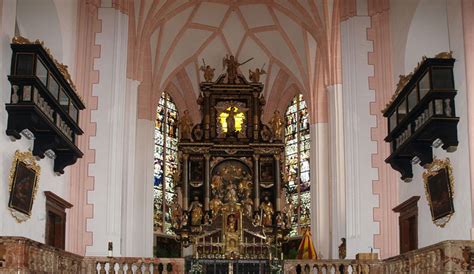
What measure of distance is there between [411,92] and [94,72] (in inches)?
319

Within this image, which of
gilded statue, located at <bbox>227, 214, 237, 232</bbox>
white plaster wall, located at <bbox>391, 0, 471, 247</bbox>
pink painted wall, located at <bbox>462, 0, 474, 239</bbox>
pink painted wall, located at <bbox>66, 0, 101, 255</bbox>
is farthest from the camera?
gilded statue, located at <bbox>227, 214, 237, 232</bbox>

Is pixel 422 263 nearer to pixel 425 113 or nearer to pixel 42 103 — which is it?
pixel 425 113

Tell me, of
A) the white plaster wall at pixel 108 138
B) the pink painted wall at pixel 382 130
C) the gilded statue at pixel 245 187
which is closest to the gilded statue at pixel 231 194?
the gilded statue at pixel 245 187

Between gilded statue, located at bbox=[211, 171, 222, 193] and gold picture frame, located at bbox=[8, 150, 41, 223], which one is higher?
gilded statue, located at bbox=[211, 171, 222, 193]

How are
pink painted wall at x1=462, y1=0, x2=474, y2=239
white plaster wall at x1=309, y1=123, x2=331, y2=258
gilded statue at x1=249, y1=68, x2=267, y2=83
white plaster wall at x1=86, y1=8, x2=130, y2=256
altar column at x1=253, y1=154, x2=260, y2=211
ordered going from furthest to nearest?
gilded statue at x1=249, y1=68, x2=267, y2=83 → altar column at x1=253, y1=154, x2=260, y2=211 → white plaster wall at x1=309, y1=123, x2=331, y2=258 → white plaster wall at x1=86, y1=8, x2=130, y2=256 → pink painted wall at x1=462, y1=0, x2=474, y2=239

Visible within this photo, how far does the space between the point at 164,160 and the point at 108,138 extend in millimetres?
14233

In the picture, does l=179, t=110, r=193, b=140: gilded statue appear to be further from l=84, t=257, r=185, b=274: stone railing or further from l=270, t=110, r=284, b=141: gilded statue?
l=84, t=257, r=185, b=274: stone railing

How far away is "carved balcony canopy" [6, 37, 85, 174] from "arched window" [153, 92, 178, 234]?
16000 millimetres

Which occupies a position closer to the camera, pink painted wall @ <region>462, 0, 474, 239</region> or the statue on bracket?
pink painted wall @ <region>462, 0, 474, 239</region>

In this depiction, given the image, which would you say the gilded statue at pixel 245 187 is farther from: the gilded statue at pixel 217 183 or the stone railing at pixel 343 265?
the stone railing at pixel 343 265

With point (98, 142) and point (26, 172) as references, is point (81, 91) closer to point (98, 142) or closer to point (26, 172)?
point (98, 142)

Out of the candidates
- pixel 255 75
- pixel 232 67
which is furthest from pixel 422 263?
pixel 232 67

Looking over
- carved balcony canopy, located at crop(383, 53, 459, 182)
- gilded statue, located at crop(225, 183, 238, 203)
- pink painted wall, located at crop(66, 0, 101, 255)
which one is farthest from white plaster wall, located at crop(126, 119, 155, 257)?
carved balcony canopy, located at crop(383, 53, 459, 182)

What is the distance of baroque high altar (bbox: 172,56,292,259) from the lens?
101 ft
